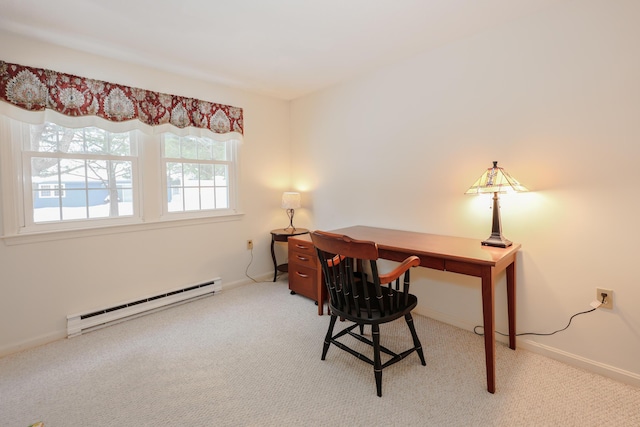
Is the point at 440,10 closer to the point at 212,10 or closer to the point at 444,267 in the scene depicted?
the point at 212,10

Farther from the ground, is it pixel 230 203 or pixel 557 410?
pixel 230 203

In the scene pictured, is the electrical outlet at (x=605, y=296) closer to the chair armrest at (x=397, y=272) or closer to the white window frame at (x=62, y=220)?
the chair armrest at (x=397, y=272)

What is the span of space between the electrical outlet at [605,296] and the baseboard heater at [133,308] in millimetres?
3033

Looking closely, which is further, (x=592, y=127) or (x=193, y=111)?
(x=193, y=111)

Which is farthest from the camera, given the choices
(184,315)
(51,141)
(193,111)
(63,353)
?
(193,111)

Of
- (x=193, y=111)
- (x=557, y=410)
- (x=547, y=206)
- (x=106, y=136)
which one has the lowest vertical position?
(x=557, y=410)

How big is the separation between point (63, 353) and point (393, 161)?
9.50ft

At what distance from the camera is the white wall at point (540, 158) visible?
1.71 m

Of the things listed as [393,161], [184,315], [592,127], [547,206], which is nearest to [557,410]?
[547,206]

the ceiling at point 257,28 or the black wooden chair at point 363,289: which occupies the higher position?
the ceiling at point 257,28

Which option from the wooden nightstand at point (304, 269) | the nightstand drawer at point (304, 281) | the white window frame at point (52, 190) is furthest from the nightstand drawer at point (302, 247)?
the white window frame at point (52, 190)

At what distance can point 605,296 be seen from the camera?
5.85ft

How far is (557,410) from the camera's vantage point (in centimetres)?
153

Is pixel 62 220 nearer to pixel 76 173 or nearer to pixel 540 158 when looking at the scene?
pixel 76 173
